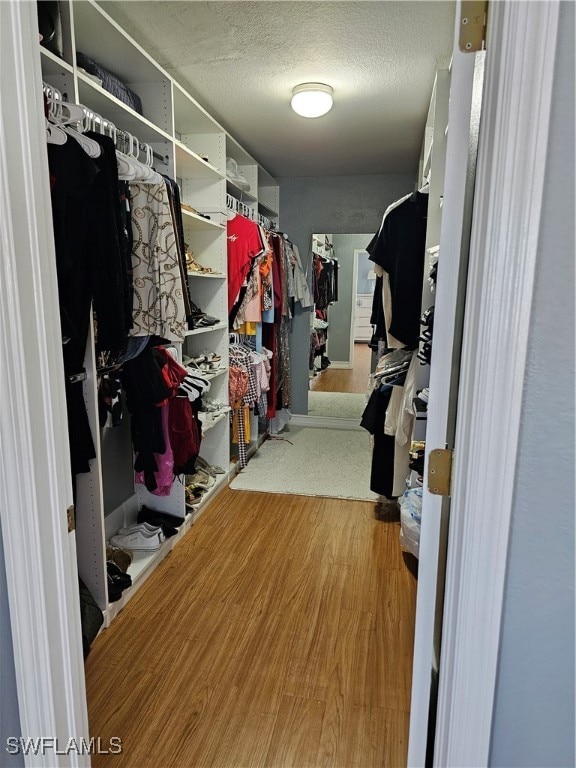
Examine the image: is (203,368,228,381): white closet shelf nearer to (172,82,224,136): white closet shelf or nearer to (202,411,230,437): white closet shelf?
(202,411,230,437): white closet shelf

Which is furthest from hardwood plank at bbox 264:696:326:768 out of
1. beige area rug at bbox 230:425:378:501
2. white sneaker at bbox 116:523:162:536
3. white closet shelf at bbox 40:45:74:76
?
white closet shelf at bbox 40:45:74:76

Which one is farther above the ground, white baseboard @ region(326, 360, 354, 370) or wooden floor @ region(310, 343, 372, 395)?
white baseboard @ region(326, 360, 354, 370)

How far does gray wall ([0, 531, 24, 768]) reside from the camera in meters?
1.00

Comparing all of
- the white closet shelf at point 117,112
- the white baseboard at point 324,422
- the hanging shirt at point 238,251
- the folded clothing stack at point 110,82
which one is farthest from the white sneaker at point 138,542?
the white baseboard at point 324,422

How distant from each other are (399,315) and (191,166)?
5.14 ft

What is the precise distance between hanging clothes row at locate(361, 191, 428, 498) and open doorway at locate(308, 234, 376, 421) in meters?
2.20

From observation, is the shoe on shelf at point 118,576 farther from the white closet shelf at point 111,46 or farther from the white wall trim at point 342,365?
the white wall trim at point 342,365

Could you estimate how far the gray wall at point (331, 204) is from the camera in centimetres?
464

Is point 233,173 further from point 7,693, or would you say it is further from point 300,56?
point 7,693

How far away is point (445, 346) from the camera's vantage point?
92 centimetres

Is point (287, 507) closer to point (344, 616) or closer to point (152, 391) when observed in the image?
point (344, 616)

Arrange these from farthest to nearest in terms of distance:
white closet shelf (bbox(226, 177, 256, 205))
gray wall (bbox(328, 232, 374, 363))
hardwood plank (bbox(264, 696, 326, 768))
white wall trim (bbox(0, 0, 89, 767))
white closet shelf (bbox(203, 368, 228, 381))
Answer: gray wall (bbox(328, 232, 374, 363)) < white closet shelf (bbox(226, 177, 256, 205)) < white closet shelf (bbox(203, 368, 228, 381)) < hardwood plank (bbox(264, 696, 326, 768)) < white wall trim (bbox(0, 0, 89, 767))

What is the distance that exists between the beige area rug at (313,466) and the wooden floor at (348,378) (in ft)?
1.67

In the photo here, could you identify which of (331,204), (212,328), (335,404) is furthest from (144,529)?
(331,204)
